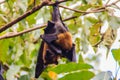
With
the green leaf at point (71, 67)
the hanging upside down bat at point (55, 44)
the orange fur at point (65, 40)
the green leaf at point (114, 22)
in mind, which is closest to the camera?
the green leaf at point (71, 67)

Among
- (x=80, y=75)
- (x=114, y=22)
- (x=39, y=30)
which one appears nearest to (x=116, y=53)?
(x=80, y=75)

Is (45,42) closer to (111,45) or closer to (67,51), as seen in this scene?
(67,51)

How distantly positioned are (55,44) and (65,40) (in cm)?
8

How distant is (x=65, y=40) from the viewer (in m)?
2.69

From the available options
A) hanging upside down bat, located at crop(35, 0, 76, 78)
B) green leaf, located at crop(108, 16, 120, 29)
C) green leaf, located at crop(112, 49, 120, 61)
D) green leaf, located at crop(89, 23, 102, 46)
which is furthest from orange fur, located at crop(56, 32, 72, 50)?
green leaf, located at crop(112, 49, 120, 61)

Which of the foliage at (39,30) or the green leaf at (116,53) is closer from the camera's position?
the green leaf at (116,53)

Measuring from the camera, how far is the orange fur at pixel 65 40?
2660mm

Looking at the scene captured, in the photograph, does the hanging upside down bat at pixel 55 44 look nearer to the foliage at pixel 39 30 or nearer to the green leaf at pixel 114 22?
the foliage at pixel 39 30

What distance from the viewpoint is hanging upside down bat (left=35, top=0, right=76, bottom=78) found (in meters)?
2.53

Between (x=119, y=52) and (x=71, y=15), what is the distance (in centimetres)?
96

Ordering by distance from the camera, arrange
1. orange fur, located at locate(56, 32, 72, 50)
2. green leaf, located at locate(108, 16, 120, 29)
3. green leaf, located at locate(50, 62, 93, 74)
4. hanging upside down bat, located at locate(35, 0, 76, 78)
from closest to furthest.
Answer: green leaf, located at locate(50, 62, 93, 74) → green leaf, located at locate(108, 16, 120, 29) → hanging upside down bat, located at locate(35, 0, 76, 78) → orange fur, located at locate(56, 32, 72, 50)

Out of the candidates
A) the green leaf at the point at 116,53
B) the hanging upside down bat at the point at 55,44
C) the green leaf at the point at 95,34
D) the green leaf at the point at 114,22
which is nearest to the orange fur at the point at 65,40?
the hanging upside down bat at the point at 55,44

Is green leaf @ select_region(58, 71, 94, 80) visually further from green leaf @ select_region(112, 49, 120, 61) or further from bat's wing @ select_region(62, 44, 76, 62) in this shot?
bat's wing @ select_region(62, 44, 76, 62)

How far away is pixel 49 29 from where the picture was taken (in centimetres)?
252
